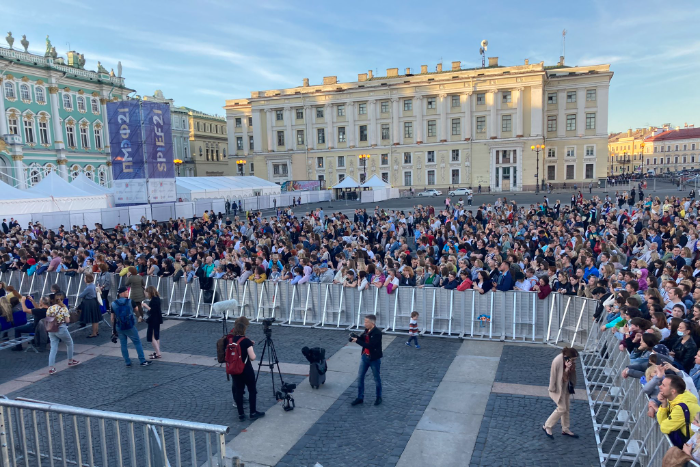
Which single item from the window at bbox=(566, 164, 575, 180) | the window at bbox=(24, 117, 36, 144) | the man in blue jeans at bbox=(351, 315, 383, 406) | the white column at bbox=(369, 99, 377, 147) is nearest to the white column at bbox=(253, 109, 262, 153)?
the white column at bbox=(369, 99, 377, 147)

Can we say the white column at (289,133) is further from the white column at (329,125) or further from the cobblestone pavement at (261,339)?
the cobblestone pavement at (261,339)

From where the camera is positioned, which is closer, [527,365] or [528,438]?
[528,438]

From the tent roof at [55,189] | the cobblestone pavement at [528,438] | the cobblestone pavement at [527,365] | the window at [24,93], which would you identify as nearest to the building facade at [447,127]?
the window at [24,93]

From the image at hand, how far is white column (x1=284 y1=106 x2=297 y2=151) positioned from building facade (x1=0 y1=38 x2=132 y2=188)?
2438 centimetres

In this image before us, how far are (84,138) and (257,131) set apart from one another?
28593 millimetres

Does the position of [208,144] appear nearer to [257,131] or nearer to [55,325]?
[257,131]

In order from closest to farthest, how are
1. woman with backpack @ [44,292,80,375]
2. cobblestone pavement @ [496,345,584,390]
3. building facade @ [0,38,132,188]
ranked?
cobblestone pavement @ [496,345,584,390], woman with backpack @ [44,292,80,375], building facade @ [0,38,132,188]

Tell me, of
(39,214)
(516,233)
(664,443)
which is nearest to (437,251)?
(516,233)

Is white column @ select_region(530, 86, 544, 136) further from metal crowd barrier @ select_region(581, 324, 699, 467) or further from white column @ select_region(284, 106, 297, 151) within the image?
metal crowd barrier @ select_region(581, 324, 699, 467)

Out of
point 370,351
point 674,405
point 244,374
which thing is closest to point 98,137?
point 244,374

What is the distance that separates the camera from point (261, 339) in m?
11.3

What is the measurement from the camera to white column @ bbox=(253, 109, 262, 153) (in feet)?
266

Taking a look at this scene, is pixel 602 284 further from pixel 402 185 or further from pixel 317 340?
pixel 402 185

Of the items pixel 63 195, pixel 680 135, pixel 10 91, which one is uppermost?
pixel 10 91
